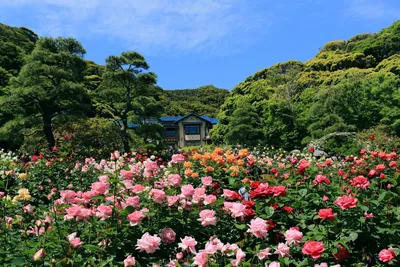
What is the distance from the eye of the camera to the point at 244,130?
14.3 m

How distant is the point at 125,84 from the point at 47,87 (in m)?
2.90

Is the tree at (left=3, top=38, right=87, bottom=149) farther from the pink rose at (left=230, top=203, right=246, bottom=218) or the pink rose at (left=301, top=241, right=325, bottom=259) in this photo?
the pink rose at (left=301, top=241, right=325, bottom=259)

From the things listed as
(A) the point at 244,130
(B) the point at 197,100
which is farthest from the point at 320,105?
(B) the point at 197,100

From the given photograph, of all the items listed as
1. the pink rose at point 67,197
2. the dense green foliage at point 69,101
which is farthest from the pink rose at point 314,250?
the dense green foliage at point 69,101

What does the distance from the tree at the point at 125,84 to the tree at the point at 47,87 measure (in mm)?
1451

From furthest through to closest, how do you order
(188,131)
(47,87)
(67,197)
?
(188,131), (47,87), (67,197)

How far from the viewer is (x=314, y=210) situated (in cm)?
177

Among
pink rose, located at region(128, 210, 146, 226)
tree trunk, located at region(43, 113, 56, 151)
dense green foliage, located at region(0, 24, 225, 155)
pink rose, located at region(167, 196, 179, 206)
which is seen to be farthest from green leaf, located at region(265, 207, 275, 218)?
tree trunk, located at region(43, 113, 56, 151)

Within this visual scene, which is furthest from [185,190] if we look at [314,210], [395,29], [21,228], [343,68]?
[395,29]

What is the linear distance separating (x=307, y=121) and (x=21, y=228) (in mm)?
13106

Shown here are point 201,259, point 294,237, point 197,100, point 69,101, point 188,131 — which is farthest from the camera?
point 197,100

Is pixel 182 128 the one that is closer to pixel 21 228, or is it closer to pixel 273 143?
pixel 273 143

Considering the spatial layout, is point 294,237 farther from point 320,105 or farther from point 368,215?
point 320,105

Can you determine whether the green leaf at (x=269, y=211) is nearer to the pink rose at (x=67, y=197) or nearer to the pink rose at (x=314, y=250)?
the pink rose at (x=314, y=250)
